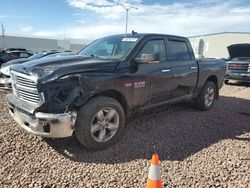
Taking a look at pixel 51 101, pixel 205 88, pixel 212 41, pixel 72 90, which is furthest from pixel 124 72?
pixel 212 41

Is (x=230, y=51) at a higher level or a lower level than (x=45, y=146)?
higher

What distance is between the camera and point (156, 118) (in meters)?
5.80

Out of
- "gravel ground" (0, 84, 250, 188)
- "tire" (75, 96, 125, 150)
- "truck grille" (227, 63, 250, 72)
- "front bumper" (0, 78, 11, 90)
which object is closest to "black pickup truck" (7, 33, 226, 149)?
"tire" (75, 96, 125, 150)

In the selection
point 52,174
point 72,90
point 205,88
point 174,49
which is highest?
point 174,49

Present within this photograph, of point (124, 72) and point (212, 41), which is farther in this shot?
point (212, 41)

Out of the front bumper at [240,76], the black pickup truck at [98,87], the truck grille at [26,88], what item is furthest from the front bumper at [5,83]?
the front bumper at [240,76]

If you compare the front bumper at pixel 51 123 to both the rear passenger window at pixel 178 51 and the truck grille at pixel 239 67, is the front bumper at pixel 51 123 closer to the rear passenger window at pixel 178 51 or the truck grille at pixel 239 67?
the rear passenger window at pixel 178 51

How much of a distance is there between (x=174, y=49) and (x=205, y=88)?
170cm

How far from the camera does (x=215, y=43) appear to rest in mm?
43938

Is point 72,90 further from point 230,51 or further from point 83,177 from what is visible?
point 230,51

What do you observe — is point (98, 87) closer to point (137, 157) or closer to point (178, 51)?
point (137, 157)

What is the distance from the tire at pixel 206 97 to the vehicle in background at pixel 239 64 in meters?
5.52

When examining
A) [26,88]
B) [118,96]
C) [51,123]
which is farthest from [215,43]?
[51,123]

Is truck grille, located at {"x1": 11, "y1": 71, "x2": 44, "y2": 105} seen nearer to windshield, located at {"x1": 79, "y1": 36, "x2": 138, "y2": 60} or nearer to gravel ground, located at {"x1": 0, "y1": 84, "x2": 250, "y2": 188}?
gravel ground, located at {"x1": 0, "y1": 84, "x2": 250, "y2": 188}
